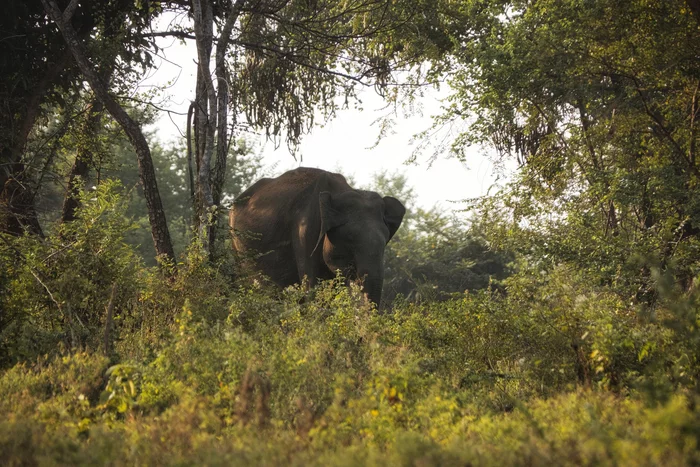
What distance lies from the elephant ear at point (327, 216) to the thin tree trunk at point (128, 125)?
2.64 meters

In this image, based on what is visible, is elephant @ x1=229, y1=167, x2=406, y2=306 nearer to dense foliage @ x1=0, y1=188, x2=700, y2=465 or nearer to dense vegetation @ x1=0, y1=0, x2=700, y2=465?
dense vegetation @ x1=0, y1=0, x2=700, y2=465

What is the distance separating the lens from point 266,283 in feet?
45.4

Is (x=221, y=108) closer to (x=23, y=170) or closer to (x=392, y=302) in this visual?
(x=23, y=170)

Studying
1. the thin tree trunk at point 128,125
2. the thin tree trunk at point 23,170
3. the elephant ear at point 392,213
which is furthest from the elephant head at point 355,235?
the thin tree trunk at point 23,170

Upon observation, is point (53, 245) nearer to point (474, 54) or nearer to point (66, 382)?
point (66, 382)

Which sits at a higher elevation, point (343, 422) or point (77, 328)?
point (77, 328)

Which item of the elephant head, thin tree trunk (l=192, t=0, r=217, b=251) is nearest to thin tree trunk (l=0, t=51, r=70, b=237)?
thin tree trunk (l=192, t=0, r=217, b=251)

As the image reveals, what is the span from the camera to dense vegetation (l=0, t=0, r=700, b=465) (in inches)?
175

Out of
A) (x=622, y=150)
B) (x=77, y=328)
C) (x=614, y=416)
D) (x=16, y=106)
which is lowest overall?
(x=614, y=416)

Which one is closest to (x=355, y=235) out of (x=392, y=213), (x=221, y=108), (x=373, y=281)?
(x=373, y=281)

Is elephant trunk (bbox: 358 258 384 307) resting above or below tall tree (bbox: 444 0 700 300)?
below

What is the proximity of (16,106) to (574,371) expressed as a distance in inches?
372

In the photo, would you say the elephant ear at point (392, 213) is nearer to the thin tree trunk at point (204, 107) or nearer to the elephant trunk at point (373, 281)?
the elephant trunk at point (373, 281)

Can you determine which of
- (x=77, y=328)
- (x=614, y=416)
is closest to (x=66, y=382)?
(x=77, y=328)
